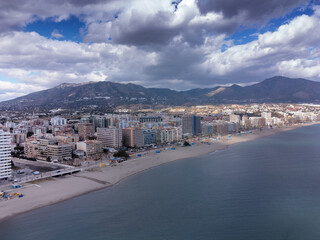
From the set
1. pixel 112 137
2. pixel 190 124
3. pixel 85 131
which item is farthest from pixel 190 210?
pixel 190 124

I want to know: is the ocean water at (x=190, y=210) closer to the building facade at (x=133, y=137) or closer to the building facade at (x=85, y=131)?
the building facade at (x=133, y=137)

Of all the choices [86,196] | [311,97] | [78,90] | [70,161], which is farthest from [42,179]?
[311,97]

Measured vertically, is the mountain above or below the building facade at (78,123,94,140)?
above

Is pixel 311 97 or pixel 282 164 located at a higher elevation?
pixel 311 97

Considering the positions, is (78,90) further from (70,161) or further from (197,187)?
(197,187)

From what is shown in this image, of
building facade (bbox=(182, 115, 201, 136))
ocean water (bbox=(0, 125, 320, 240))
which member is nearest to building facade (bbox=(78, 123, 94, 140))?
building facade (bbox=(182, 115, 201, 136))

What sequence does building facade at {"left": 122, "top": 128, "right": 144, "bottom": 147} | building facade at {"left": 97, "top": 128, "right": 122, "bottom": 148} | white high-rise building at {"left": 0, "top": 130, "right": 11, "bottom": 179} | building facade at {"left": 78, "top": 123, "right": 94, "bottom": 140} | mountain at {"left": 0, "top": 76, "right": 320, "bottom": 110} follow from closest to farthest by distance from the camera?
white high-rise building at {"left": 0, "top": 130, "right": 11, "bottom": 179} → building facade at {"left": 97, "top": 128, "right": 122, "bottom": 148} → building facade at {"left": 122, "top": 128, "right": 144, "bottom": 147} → building facade at {"left": 78, "top": 123, "right": 94, "bottom": 140} → mountain at {"left": 0, "top": 76, "right": 320, "bottom": 110}

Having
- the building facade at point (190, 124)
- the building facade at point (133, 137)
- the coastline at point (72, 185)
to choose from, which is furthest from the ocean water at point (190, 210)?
the building facade at point (190, 124)

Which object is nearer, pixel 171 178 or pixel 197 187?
pixel 197 187

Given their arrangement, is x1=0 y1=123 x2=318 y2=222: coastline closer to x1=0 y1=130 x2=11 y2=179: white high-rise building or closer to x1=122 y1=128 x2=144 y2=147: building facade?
x1=0 y1=130 x2=11 y2=179: white high-rise building
